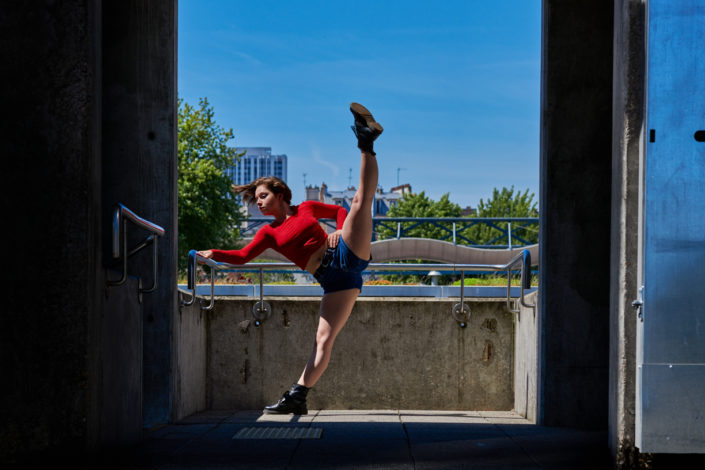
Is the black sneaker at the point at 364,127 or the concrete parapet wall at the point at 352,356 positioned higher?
the black sneaker at the point at 364,127

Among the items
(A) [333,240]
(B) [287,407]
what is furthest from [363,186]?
(B) [287,407]

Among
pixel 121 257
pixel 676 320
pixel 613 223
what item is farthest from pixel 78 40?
pixel 676 320

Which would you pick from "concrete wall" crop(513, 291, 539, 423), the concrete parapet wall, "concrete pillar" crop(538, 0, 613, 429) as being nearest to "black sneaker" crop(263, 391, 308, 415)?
"concrete pillar" crop(538, 0, 613, 429)

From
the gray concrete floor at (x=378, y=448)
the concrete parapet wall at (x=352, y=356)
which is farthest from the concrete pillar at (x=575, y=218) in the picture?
the concrete parapet wall at (x=352, y=356)

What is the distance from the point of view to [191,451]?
18.3ft

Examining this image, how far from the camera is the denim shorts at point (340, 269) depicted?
256 inches

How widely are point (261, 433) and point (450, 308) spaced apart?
4271 mm

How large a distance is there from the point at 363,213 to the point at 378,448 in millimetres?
1589

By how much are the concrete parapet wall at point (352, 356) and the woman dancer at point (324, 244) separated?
3.44 metres

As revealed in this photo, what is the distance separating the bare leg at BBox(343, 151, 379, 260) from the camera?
6.17 m

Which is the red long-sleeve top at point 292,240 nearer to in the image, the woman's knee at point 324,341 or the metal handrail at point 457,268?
the woman's knee at point 324,341

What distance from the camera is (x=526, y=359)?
886 cm

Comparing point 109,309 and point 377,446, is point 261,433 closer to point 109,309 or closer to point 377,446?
point 377,446

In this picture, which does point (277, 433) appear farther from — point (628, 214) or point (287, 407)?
point (628, 214)
